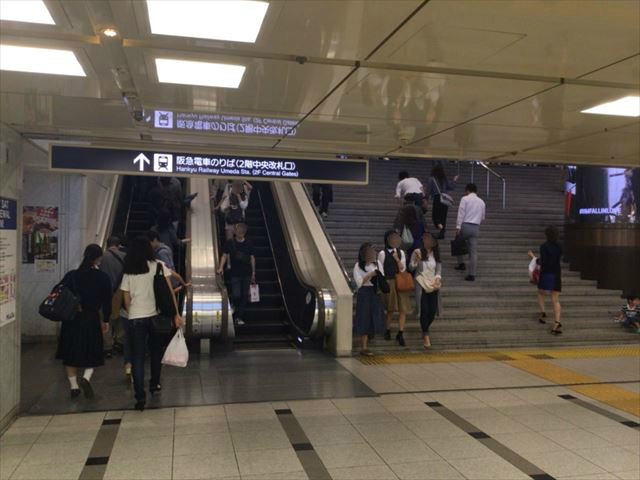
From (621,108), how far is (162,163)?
3.82 m

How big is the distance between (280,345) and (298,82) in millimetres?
5347

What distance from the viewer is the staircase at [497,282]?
27.7ft

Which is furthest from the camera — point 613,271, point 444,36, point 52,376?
Answer: point 613,271

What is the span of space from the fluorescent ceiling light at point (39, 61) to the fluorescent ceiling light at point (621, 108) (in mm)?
3703

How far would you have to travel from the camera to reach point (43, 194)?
26.6 feet

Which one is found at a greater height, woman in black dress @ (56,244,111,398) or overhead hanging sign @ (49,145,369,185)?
overhead hanging sign @ (49,145,369,185)

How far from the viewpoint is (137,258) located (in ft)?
17.2

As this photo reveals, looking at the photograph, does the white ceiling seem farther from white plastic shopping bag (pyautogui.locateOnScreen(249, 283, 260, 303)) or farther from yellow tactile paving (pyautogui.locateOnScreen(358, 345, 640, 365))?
white plastic shopping bag (pyautogui.locateOnScreen(249, 283, 260, 303))

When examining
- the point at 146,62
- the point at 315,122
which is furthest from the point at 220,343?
the point at 146,62

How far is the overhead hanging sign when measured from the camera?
4.94 metres

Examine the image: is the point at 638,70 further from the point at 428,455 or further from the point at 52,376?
the point at 52,376

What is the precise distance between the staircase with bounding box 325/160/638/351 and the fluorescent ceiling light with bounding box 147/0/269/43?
5.69 metres

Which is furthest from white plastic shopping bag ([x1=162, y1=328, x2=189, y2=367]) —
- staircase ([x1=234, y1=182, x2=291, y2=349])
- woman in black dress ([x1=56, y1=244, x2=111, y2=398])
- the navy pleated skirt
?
staircase ([x1=234, y1=182, x2=291, y2=349])

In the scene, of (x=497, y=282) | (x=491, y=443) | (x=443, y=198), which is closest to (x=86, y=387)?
(x=491, y=443)
